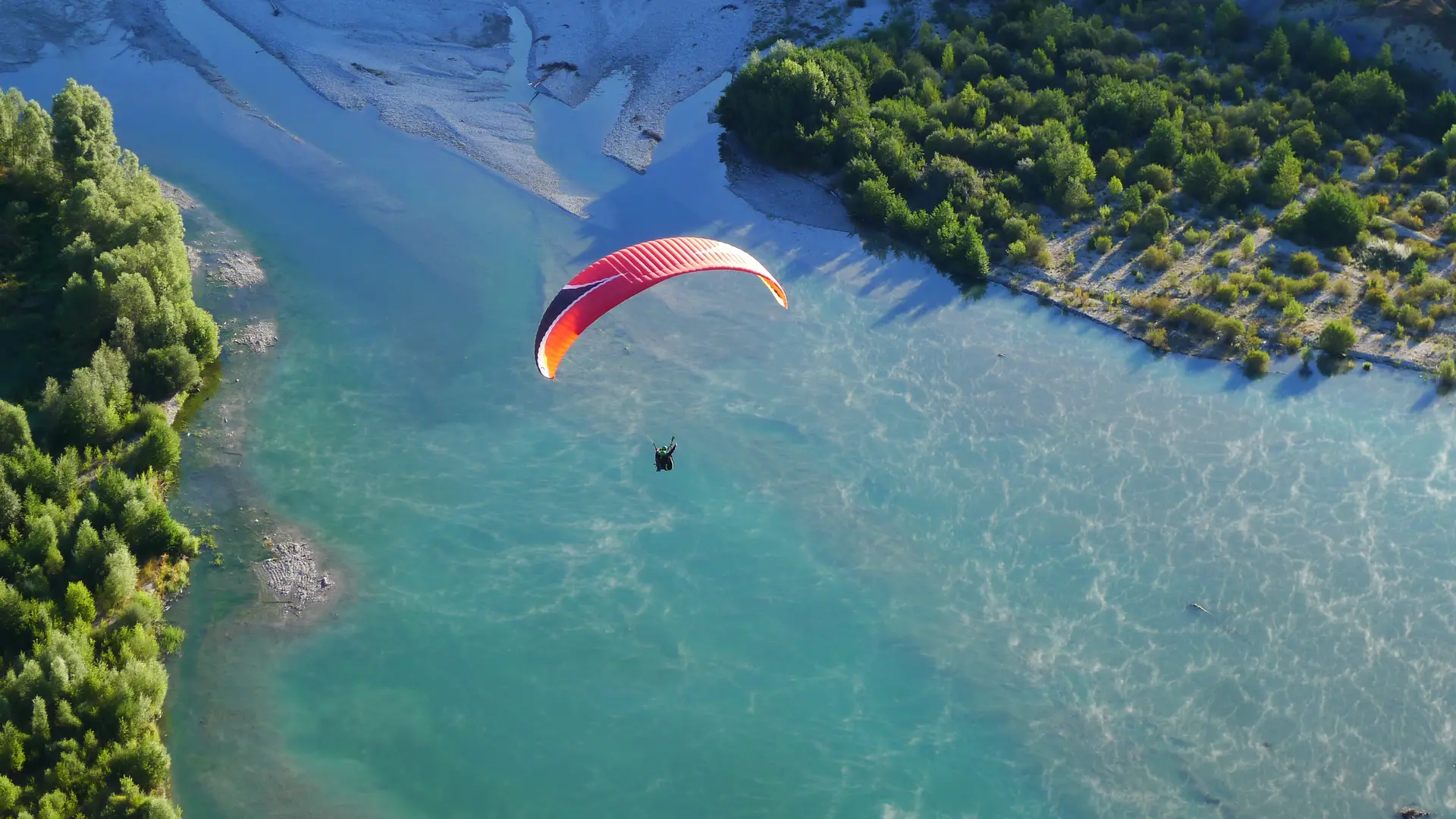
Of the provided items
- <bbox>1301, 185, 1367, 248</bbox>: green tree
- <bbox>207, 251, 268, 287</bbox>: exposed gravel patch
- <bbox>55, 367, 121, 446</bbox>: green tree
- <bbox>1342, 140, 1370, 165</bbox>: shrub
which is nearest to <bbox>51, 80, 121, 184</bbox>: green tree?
<bbox>207, 251, 268, 287</bbox>: exposed gravel patch

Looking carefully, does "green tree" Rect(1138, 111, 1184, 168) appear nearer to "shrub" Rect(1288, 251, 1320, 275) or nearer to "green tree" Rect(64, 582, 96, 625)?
"shrub" Rect(1288, 251, 1320, 275)

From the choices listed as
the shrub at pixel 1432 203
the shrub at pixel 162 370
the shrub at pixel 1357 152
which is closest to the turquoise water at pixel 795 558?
the shrub at pixel 162 370

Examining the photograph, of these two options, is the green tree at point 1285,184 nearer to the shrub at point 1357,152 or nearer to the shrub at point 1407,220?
the shrub at point 1357,152

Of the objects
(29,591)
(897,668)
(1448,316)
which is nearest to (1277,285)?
(1448,316)

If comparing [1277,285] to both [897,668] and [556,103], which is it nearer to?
[897,668]

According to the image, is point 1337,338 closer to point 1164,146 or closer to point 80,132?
point 1164,146

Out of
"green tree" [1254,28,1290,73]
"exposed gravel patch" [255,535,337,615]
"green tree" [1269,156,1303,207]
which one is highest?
"exposed gravel patch" [255,535,337,615]
